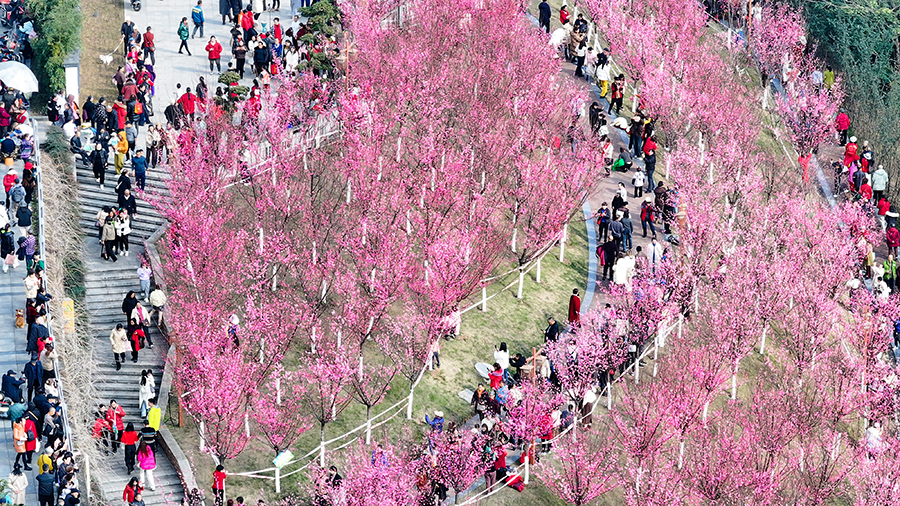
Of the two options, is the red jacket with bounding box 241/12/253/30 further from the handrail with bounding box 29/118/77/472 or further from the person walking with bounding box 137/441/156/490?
the person walking with bounding box 137/441/156/490

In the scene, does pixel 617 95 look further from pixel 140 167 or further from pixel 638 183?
pixel 140 167

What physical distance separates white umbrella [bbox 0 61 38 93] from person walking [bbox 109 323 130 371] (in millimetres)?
11811

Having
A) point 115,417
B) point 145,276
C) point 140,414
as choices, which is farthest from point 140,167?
point 115,417

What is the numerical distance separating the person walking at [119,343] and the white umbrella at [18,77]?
38.8ft

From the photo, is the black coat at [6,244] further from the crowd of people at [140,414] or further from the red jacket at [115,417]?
the red jacket at [115,417]

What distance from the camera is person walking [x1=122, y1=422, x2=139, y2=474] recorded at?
4525 centimetres

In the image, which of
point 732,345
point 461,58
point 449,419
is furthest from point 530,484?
point 461,58

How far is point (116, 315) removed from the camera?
5109 cm

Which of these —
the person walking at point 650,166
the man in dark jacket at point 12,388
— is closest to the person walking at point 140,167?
the man in dark jacket at point 12,388

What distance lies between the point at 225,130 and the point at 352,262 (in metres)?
5.83

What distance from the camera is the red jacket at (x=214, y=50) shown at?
6372 centimetres

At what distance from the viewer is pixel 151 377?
155ft

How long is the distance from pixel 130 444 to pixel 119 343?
168 inches

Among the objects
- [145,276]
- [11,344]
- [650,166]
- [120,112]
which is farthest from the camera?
[650,166]
